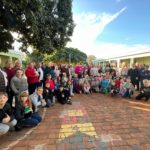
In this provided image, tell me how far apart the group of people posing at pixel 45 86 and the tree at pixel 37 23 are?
1332 millimetres

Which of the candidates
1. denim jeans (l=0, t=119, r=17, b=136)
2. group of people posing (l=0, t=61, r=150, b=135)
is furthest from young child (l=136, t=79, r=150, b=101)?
denim jeans (l=0, t=119, r=17, b=136)

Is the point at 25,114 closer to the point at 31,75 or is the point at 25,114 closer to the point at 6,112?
the point at 6,112

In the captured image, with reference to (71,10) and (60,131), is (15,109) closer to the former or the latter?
(60,131)

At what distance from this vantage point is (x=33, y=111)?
5254 mm

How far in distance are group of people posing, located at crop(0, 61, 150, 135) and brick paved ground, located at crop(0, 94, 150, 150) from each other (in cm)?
36

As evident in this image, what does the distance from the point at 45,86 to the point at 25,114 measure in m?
2.61

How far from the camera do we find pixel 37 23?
26.6ft

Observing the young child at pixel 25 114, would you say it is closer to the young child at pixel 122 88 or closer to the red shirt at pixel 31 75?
the red shirt at pixel 31 75

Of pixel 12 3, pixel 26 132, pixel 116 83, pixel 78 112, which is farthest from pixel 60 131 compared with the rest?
pixel 116 83

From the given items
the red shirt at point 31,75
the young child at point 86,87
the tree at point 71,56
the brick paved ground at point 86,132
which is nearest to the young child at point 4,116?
the brick paved ground at point 86,132

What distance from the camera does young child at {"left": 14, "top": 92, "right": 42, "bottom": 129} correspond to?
4.54 meters

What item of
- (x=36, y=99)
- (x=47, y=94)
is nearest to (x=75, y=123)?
(x=36, y=99)

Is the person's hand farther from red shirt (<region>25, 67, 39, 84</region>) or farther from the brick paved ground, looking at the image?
red shirt (<region>25, 67, 39, 84</region>)

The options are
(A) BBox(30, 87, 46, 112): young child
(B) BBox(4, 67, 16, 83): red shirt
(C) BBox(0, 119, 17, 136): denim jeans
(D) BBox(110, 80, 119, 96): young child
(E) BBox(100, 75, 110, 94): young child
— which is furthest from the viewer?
(E) BBox(100, 75, 110, 94): young child
